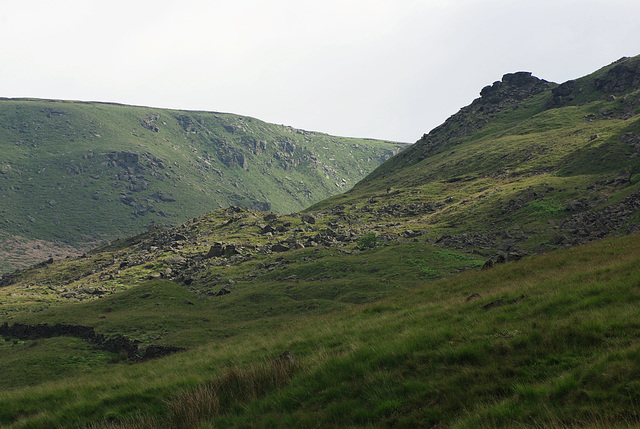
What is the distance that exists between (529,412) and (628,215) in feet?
183

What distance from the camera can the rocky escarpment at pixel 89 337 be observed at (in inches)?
1293

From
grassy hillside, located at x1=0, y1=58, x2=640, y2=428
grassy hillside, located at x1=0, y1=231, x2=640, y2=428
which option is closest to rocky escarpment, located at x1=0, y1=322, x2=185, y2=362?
grassy hillside, located at x1=0, y1=58, x2=640, y2=428

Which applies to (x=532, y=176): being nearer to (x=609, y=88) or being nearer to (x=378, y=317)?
(x=609, y=88)

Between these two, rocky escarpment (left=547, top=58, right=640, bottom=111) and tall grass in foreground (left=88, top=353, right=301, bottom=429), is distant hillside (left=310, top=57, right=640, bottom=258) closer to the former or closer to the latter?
rocky escarpment (left=547, top=58, right=640, bottom=111)

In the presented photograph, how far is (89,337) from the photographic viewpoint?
39.4 metres

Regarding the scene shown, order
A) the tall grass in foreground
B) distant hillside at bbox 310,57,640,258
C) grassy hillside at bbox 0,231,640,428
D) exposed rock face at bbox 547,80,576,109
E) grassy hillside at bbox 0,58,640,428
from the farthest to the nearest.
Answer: exposed rock face at bbox 547,80,576,109 < distant hillside at bbox 310,57,640,258 < the tall grass in foreground < grassy hillside at bbox 0,58,640,428 < grassy hillside at bbox 0,231,640,428

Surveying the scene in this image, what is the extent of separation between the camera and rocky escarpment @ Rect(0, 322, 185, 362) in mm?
32844

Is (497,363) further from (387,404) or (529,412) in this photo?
(387,404)

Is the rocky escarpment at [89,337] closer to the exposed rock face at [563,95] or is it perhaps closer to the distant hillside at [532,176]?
the distant hillside at [532,176]

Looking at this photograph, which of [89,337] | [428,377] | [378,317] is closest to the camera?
[428,377]

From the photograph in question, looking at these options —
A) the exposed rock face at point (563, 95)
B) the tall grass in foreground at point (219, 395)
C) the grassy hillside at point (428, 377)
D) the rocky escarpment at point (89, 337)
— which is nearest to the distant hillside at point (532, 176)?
the exposed rock face at point (563, 95)

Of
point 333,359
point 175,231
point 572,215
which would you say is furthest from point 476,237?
point 175,231

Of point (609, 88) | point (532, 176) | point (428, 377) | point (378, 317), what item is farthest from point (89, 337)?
point (609, 88)

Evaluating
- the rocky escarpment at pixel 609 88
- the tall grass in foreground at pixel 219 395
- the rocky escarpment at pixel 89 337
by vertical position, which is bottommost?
the rocky escarpment at pixel 89 337
